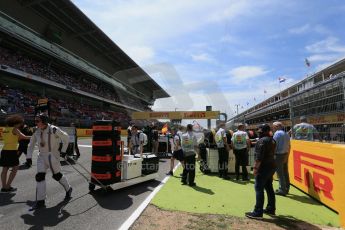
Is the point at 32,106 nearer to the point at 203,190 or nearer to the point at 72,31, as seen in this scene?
the point at 72,31

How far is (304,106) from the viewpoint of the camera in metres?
8.20

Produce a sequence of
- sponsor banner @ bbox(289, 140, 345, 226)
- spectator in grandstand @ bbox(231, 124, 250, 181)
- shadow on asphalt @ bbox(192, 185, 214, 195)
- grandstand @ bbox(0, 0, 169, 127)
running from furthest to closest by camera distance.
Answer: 1. grandstand @ bbox(0, 0, 169, 127)
2. spectator in grandstand @ bbox(231, 124, 250, 181)
3. shadow on asphalt @ bbox(192, 185, 214, 195)
4. sponsor banner @ bbox(289, 140, 345, 226)

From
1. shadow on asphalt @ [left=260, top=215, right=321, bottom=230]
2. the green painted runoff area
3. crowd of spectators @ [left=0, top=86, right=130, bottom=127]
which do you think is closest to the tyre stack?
the green painted runoff area

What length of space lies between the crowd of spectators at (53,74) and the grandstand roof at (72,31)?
323cm

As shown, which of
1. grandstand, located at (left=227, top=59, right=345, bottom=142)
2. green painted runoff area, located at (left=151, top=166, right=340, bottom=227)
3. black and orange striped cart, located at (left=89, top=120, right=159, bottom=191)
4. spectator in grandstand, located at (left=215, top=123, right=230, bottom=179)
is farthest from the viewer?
spectator in grandstand, located at (left=215, top=123, right=230, bottom=179)

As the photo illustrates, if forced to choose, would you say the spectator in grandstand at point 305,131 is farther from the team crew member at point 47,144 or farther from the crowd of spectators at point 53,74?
the crowd of spectators at point 53,74

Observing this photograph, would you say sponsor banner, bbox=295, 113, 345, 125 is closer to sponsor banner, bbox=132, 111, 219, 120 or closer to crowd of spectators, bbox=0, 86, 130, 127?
crowd of spectators, bbox=0, 86, 130, 127

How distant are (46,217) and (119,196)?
2092 mm

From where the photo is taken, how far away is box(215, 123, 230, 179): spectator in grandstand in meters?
10.3

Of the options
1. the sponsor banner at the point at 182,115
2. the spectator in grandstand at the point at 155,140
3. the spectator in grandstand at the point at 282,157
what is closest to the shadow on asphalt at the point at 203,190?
the spectator in grandstand at the point at 282,157

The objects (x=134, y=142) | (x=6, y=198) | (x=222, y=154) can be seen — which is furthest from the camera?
(x=134, y=142)

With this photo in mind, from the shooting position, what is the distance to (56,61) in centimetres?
4156

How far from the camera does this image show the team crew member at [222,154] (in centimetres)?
1027

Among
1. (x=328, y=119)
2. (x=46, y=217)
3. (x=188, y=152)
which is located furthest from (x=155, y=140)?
(x=46, y=217)
